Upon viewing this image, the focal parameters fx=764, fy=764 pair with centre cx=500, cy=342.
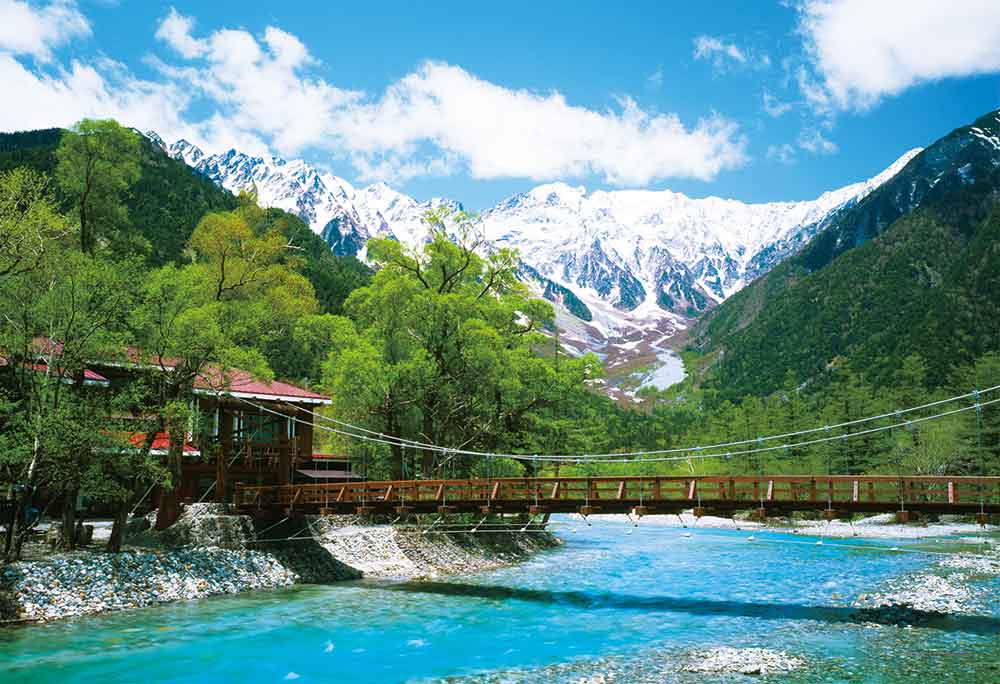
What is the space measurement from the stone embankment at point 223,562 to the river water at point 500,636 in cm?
93

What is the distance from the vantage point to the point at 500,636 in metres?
17.2

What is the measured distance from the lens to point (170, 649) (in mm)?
15453

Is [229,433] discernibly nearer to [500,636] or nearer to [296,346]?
[500,636]

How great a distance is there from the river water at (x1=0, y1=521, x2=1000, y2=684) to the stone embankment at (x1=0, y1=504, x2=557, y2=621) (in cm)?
93

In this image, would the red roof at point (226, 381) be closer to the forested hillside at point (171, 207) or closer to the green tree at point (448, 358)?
the green tree at point (448, 358)

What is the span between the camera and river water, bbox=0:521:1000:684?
46.0 ft

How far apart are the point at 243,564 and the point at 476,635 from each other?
912cm

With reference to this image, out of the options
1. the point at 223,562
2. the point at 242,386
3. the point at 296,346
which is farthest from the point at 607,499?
the point at 296,346

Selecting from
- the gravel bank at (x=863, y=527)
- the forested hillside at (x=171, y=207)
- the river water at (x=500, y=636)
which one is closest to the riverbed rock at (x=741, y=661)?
the river water at (x=500, y=636)

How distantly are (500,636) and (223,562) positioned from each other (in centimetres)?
972

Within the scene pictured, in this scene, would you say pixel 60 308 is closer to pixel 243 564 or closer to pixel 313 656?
pixel 243 564

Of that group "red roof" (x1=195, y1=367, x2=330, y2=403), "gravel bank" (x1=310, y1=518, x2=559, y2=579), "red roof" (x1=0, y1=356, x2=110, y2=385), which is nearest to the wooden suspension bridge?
"gravel bank" (x1=310, y1=518, x2=559, y2=579)

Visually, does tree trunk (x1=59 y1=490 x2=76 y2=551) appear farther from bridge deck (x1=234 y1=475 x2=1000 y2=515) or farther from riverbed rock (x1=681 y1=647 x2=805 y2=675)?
riverbed rock (x1=681 y1=647 x2=805 y2=675)

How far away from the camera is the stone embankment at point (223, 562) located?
1798 centimetres
